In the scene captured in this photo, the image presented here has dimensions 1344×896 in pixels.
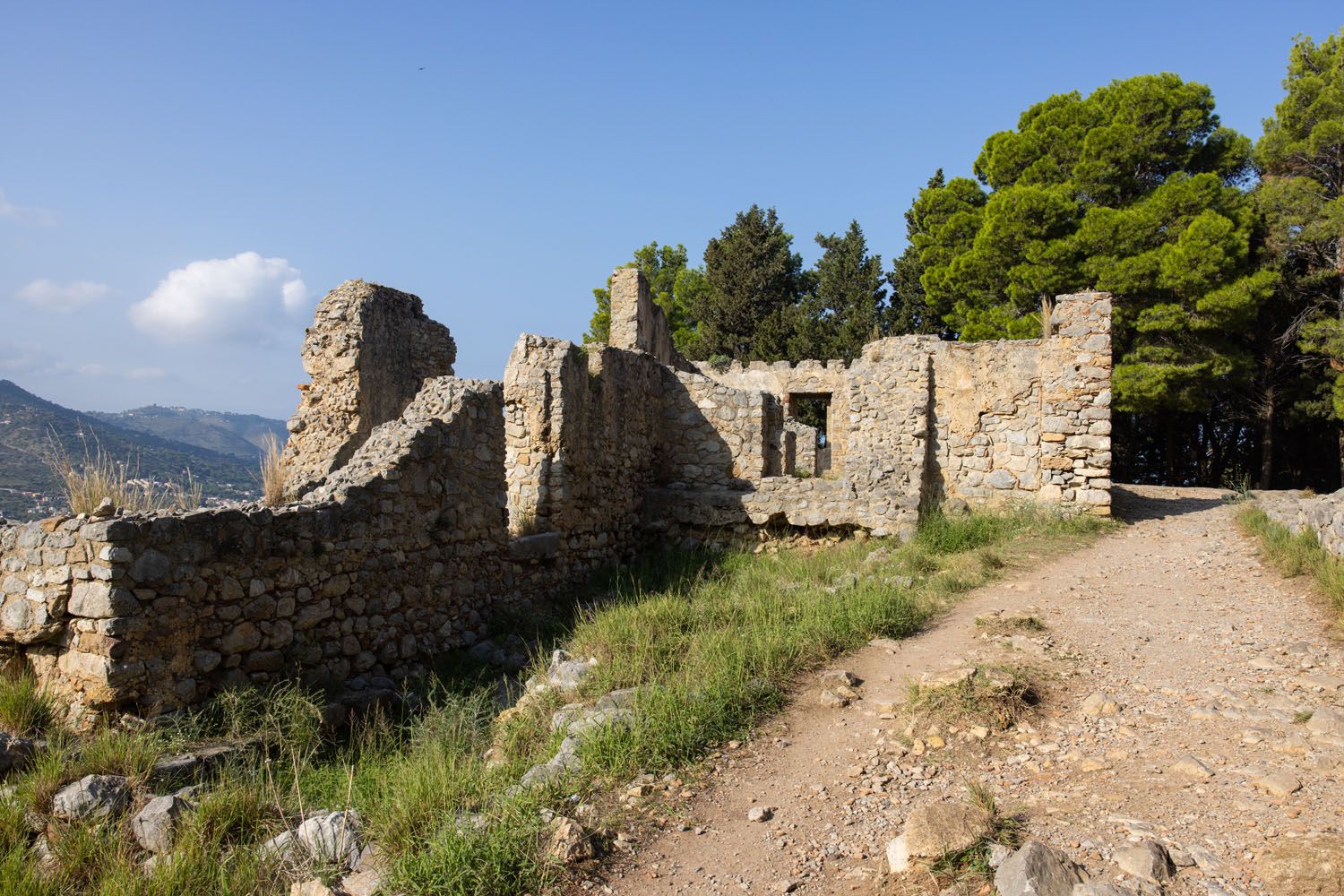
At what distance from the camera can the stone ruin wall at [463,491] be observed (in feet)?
16.7

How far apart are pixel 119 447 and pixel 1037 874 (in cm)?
1243

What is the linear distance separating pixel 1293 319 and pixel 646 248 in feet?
83.4

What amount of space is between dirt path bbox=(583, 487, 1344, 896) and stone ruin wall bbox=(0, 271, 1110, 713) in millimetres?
3357

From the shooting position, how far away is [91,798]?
4156 mm

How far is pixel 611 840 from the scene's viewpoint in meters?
3.91

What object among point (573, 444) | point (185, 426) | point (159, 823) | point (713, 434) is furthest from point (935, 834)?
point (185, 426)

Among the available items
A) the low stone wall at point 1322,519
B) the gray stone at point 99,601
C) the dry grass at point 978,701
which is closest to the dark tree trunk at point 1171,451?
the low stone wall at point 1322,519

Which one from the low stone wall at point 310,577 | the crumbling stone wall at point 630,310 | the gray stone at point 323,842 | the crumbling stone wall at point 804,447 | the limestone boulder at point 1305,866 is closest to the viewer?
the limestone boulder at point 1305,866

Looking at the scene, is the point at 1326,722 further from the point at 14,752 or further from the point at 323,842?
the point at 14,752

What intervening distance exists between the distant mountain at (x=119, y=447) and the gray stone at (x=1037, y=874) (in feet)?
19.2

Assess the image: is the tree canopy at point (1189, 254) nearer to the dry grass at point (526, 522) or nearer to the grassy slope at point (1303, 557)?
the grassy slope at point (1303, 557)

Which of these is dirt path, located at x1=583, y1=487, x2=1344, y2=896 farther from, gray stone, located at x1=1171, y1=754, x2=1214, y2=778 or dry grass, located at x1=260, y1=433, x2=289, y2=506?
dry grass, located at x1=260, y1=433, x2=289, y2=506

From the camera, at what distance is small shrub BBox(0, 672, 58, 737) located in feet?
15.7

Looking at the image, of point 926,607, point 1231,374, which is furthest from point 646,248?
point 926,607
